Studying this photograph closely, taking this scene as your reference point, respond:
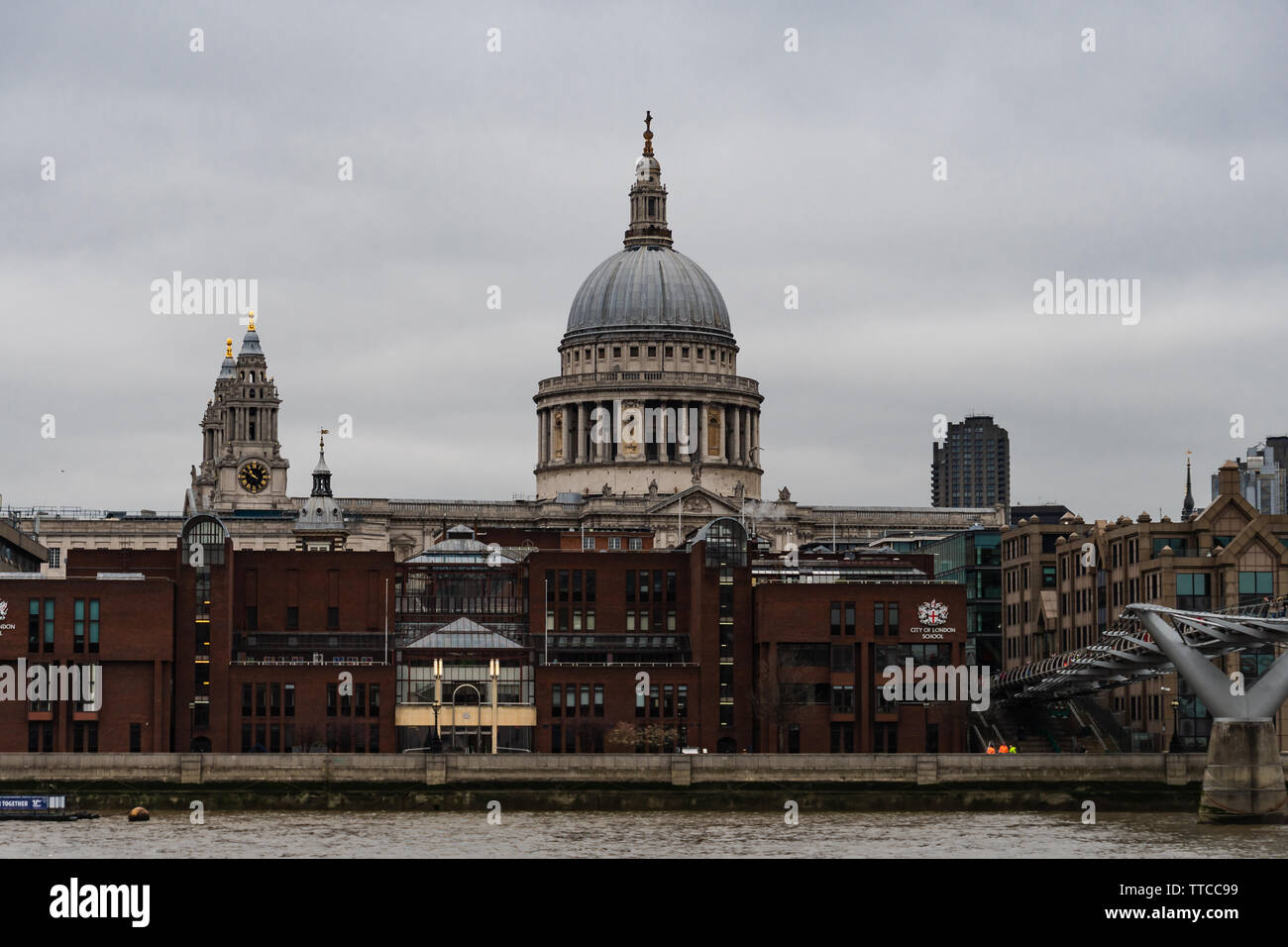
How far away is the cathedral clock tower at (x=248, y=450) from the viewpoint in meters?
184

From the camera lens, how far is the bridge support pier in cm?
8588

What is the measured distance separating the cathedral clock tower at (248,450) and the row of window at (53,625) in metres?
75.7

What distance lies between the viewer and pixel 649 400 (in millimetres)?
194125

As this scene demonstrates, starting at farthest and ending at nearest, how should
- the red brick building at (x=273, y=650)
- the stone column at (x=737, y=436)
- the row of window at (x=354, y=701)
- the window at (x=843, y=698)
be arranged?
the stone column at (x=737, y=436), the window at (x=843, y=698), the row of window at (x=354, y=701), the red brick building at (x=273, y=650)

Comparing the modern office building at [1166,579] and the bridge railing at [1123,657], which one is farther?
the modern office building at [1166,579]

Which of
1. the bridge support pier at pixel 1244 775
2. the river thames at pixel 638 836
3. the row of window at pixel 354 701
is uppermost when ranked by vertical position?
the row of window at pixel 354 701

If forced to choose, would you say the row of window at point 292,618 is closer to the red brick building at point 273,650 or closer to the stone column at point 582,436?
the red brick building at point 273,650

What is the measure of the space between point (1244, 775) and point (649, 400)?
110418 millimetres

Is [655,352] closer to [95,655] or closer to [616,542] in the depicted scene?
[616,542]

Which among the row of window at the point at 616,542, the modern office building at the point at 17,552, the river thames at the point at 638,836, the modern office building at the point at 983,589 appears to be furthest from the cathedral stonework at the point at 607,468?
the river thames at the point at 638,836

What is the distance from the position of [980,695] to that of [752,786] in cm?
2057

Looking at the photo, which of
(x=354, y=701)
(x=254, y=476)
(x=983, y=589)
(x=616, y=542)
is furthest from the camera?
(x=254, y=476)

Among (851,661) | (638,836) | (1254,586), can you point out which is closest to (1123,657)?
(1254,586)
